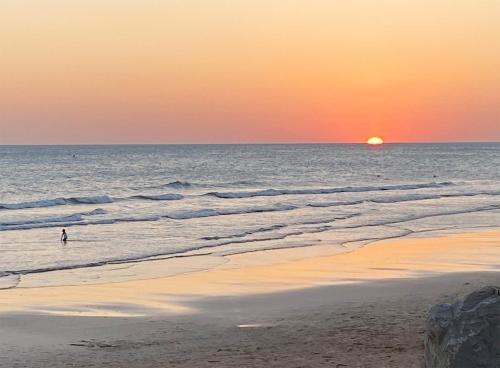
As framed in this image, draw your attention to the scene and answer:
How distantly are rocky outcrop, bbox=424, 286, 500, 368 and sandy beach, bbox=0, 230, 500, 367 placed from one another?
628 mm

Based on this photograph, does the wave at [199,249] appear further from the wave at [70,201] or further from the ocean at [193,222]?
the wave at [70,201]

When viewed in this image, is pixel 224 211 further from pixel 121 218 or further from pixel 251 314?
pixel 251 314

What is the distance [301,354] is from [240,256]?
13.3 meters

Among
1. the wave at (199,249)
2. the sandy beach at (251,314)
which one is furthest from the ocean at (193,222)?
the sandy beach at (251,314)

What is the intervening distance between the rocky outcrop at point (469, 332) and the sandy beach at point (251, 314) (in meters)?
0.63

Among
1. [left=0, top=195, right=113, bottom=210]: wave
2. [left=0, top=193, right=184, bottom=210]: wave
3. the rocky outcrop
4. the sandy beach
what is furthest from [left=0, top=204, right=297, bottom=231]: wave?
the rocky outcrop

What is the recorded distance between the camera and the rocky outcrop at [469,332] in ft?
23.9

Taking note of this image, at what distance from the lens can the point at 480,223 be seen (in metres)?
35.4

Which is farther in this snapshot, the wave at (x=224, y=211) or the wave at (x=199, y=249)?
the wave at (x=224, y=211)

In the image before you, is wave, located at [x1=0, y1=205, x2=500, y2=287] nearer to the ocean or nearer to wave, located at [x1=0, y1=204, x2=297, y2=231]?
the ocean

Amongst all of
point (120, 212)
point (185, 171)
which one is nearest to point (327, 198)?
point (120, 212)

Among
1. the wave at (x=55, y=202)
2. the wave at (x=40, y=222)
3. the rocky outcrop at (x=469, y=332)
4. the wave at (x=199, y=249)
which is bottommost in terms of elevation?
the wave at (x=55, y=202)

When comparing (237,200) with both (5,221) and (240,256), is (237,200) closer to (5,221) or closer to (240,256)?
(5,221)

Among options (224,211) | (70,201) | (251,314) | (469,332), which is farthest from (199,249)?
(70,201)
